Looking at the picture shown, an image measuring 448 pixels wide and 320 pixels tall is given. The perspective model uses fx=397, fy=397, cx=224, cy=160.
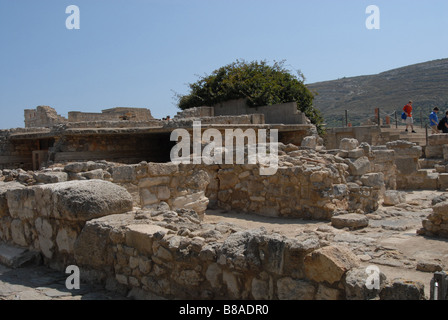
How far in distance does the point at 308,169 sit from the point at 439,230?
230 centimetres

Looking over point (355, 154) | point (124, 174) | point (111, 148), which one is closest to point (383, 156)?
point (355, 154)

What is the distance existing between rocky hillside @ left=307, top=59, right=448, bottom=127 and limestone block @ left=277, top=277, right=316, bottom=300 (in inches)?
1491

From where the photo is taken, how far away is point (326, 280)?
97.0 inches

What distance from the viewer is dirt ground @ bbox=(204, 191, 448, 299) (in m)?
4.30

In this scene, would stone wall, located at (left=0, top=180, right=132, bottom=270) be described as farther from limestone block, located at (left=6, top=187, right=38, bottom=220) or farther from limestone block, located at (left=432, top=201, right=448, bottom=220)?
limestone block, located at (left=432, top=201, right=448, bottom=220)

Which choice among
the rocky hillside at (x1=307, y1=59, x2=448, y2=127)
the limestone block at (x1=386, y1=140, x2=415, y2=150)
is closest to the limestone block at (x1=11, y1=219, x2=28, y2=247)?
the limestone block at (x1=386, y1=140, x2=415, y2=150)

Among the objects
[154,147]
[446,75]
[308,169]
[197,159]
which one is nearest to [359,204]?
[308,169]

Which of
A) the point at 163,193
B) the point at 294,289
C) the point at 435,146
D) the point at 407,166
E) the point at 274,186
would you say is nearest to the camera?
the point at 294,289

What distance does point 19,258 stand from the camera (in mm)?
4023

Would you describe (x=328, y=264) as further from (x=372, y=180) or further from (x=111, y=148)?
(x=111, y=148)

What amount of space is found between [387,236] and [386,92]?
157 ft

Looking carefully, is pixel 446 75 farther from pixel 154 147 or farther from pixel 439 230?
pixel 439 230

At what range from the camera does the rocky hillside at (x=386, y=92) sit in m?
41.5

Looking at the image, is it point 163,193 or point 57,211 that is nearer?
point 57,211
